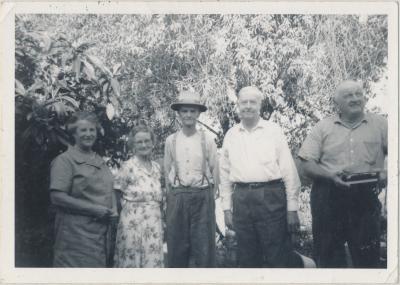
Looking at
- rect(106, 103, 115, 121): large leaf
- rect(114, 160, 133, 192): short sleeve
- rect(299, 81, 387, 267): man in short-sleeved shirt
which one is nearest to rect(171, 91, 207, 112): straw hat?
rect(106, 103, 115, 121): large leaf

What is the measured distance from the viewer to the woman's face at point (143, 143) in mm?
2785

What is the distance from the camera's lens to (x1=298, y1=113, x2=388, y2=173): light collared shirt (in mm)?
2771

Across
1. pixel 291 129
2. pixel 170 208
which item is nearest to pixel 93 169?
pixel 170 208

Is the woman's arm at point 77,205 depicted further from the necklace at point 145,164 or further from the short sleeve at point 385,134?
the short sleeve at point 385,134

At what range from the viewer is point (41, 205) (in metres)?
2.89

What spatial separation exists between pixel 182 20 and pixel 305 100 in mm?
1027

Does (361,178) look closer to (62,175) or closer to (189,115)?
(189,115)

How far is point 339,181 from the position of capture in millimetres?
2758

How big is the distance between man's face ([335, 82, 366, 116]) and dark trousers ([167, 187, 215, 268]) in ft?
3.24

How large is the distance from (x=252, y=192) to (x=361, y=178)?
66cm

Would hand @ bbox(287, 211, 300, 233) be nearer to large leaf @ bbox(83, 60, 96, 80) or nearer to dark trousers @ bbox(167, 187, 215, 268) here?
dark trousers @ bbox(167, 187, 215, 268)

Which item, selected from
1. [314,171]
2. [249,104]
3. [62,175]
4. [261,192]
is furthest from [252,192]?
[62,175]

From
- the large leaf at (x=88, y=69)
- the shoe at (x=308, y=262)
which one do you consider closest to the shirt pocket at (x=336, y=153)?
the shoe at (x=308, y=262)

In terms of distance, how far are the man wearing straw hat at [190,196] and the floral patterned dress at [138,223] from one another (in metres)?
0.09
